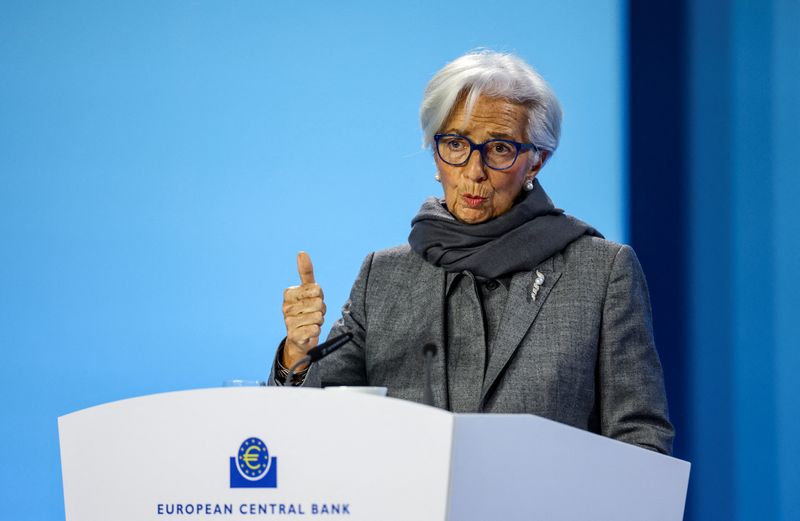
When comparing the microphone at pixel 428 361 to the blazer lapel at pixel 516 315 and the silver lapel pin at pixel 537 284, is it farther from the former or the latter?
the silver lapel pin at pixel 537 284

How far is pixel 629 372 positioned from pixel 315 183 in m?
1.24

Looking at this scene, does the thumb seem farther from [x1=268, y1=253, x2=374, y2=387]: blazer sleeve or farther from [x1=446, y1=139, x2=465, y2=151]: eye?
[x1=446, y1=139, x2=465, y2=151]: eye

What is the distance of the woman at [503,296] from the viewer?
1.88 m

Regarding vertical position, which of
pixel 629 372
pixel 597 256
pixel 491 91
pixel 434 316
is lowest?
pixel 629 372

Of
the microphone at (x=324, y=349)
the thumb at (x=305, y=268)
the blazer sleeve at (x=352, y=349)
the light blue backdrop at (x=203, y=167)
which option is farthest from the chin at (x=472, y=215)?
the light blue backdrop at (x=203, y=167)

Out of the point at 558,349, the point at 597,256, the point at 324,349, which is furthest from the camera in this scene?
the point at 597,256

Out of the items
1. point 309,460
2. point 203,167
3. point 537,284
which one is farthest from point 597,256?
point 203,167

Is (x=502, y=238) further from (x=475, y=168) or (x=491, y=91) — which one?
(x=491, y=91)

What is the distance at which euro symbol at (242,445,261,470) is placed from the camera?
1162 mm

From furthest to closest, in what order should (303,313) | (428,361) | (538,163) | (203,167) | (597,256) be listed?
(203,167)
(538,163)
(597,256)
(303,313)
(428,361)

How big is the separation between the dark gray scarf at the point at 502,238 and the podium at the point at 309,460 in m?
0.75

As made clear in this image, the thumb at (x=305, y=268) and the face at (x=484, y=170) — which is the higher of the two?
the face at (x=484, y=170)

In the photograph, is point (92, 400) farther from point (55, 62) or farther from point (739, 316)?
point (739, 316)

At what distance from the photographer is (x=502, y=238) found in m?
2.02
